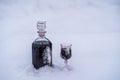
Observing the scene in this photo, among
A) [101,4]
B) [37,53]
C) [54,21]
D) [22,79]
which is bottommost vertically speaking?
[22,79]

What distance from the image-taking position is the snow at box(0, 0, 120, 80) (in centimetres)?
99

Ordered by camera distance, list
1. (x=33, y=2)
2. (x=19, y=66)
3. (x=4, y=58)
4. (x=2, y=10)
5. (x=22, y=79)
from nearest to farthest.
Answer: (x=22, y=79) → (x=19, y=66) → (x=4, y=58) → (x=2, y=10) → (x=33, y=2)

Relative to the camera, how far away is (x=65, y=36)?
1.53 m

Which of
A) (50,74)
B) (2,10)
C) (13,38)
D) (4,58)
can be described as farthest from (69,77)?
(2,10)

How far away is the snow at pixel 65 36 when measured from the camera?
0.99m

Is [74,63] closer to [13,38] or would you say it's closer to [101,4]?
[13,38]

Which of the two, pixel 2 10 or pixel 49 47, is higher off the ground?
pixel 2 10

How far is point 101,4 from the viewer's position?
1.82 meters

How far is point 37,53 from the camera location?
38.0 inches

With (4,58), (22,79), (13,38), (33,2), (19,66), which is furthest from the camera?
(33,2)

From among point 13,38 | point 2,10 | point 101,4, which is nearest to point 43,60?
point 13,38

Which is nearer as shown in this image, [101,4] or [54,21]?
[54,21]

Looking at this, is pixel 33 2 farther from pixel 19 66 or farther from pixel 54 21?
pixel 19 66

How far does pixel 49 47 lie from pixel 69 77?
0.65 feet
